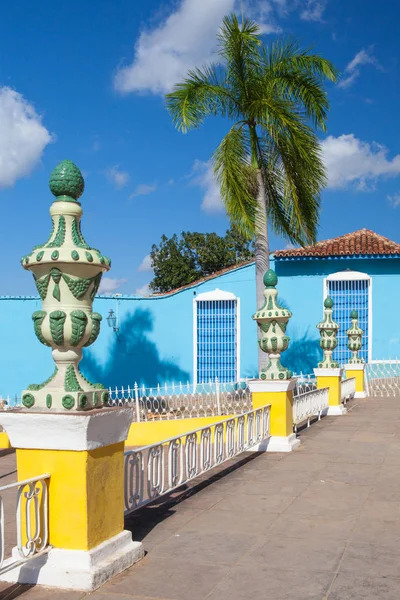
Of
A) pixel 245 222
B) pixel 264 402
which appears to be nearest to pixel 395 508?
pixel 264 402

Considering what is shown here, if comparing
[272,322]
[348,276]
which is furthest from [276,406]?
[348,276]

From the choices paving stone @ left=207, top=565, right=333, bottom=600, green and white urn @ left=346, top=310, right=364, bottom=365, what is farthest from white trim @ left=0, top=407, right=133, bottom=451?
green and white urn @ left=346, top=310, right=364, bottom=365

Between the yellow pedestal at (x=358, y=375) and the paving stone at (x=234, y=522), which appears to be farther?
the yellow pedestal at (x=358, y=375)

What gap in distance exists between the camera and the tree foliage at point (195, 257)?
35281 millimetres

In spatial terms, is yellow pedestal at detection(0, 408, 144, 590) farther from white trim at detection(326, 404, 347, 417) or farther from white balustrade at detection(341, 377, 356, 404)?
white balustrade at detection(341, 377, 356, 404)

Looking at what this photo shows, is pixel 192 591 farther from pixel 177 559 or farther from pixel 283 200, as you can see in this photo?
pixel 283 200

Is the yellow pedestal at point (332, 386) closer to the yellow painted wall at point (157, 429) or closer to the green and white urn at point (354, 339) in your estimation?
the yellow painted wall at point (157, 429)

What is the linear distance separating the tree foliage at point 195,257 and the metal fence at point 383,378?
15.9m

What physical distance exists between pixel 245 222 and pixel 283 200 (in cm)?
165

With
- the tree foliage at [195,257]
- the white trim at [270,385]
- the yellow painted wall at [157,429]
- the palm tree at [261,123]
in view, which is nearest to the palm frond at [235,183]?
the palm tree at [261,123]

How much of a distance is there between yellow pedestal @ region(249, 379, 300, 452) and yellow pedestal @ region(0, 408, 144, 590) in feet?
15.9

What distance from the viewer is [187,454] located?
20.1ft

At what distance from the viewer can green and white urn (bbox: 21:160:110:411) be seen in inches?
158

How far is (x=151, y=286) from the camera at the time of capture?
120 feet
